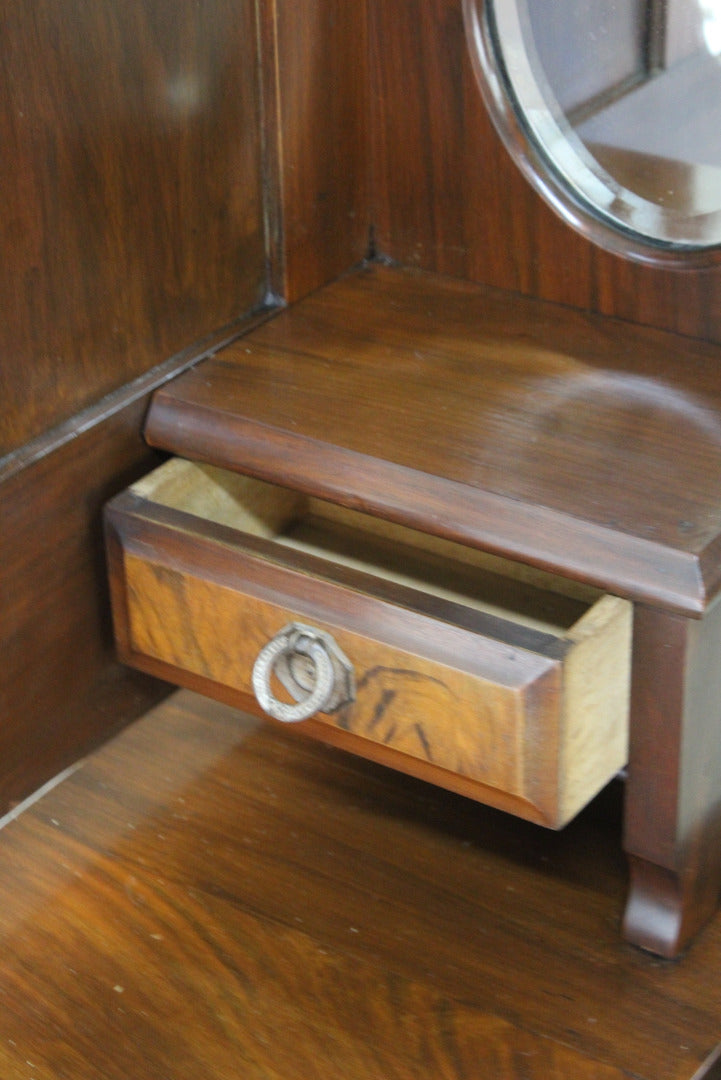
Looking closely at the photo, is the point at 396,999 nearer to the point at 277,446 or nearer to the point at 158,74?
the point at 277,446

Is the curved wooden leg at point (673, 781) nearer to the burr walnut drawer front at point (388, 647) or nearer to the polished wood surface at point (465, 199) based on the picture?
the burr walnut drawer front at point (388, 647)

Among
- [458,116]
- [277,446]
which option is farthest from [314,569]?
[458,116]

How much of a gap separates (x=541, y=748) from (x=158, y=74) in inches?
15.8

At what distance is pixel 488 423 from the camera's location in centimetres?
76

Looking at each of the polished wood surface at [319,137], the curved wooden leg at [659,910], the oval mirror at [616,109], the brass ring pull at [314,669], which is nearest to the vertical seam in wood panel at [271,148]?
the polished wood surface at [319,137]

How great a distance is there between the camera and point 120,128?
2.46 feet

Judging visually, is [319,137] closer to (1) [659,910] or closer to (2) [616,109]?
(2) [616,109]

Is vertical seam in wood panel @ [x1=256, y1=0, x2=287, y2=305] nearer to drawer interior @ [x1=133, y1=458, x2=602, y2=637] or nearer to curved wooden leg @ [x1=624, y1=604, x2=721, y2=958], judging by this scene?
drawer interior @ [x1=133, y1=458, x2=602, y2=637]

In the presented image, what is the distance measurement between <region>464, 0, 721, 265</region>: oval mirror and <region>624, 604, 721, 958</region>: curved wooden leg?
249 millimetres

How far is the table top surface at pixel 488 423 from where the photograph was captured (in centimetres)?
68

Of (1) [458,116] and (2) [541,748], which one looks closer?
(2) [541,748]

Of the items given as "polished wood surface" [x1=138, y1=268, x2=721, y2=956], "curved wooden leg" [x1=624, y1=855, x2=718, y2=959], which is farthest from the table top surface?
"curved wooden leg" [x1=624, y1=855, x2=718, y2=959]

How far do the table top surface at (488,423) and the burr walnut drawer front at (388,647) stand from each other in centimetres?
4

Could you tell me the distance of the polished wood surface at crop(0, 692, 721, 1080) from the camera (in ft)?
2.32
